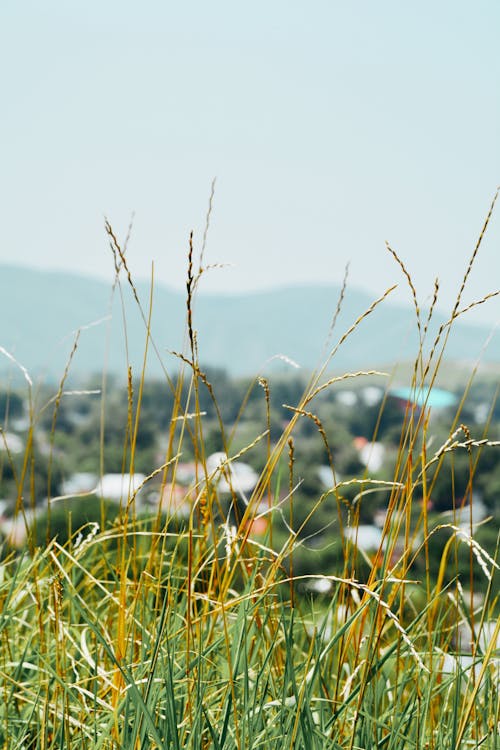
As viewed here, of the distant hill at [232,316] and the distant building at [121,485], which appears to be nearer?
the distant building at [121,485]

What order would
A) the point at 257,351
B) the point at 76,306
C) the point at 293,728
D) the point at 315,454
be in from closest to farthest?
the point at 293,728
the point at 315,454
the point at 257,351
the point at 76,306

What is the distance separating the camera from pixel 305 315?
12256cm

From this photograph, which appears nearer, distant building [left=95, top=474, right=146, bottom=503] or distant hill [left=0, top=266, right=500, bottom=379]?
distant building [left=95, top=474, right=146, bottom=503]

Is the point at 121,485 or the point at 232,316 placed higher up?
the point at 121,485

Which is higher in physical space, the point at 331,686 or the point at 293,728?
the point at 293,728

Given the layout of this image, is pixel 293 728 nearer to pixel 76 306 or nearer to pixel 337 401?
pixel 337 401

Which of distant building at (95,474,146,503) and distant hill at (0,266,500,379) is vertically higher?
distant building at (95,474,146,503)

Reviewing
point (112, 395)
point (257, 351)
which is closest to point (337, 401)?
point (112, 395)

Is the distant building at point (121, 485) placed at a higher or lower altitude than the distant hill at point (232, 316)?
higher

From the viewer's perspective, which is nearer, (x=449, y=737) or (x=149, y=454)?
(x=449, y=737)

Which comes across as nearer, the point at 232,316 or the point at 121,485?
the point at 121,485

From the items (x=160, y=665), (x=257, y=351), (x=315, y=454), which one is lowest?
(x=257, y=351)

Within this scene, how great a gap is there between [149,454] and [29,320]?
10943 cm

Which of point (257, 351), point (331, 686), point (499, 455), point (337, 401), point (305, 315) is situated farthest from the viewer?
point (305, 315)
